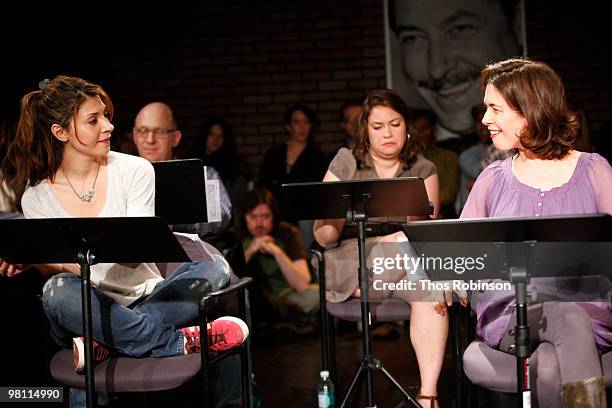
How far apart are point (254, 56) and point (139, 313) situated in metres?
3.97

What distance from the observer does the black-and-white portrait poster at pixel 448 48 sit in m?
6.05

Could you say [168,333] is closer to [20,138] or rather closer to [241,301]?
[241,301]

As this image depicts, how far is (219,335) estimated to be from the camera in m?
2.95

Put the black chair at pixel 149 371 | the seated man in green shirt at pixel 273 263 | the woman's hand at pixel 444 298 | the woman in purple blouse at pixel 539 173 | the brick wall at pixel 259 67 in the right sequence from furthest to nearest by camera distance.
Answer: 1. the brick wall at pixel 259 67
2. the seated man in green shirt at pixel 273 263
3. the woman's hand at pixel 444 298
4. the black chair at pixel 149 371
5. the woman in purple blouse at pixel 539 173

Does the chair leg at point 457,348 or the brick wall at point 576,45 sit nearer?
the chair leg at point 457,348

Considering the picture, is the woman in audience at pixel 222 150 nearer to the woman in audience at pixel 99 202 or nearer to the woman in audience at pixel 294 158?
the woman in audience at pixel 294 158

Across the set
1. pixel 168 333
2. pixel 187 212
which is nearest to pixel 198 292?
pixel 168 333

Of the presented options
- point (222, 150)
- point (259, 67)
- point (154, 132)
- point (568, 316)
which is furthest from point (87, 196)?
point (259, 67)

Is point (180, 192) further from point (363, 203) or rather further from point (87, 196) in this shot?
point (363, 203)

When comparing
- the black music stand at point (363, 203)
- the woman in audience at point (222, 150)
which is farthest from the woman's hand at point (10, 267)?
the woman in audience at point (222, 150)

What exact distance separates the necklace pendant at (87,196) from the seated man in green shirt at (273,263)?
223cm

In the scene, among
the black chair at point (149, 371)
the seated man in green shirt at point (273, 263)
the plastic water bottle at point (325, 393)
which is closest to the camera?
the black chair at point (149, 371)

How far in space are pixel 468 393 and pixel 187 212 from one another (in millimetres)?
1263

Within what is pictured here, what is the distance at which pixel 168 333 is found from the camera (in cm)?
290
